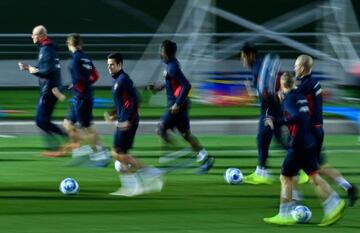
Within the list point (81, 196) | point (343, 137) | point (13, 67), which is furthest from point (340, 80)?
point (81, 196)

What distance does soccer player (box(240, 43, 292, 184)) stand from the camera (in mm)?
15750

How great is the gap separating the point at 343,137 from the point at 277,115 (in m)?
7.61

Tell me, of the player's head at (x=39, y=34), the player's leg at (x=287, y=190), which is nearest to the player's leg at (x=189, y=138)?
the player's head at (x=39, y=34)

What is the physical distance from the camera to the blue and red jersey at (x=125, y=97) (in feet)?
47.9

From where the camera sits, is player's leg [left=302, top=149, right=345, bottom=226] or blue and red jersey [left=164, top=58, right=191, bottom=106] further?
blue and red jersey [left=164, top=58, right=191, bottom=106]

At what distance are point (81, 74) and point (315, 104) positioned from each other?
5.39m

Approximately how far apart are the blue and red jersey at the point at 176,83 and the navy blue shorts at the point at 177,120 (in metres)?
0.24

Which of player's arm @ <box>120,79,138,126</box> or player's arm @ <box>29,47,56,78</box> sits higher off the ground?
player's arm @ <box>120,79,138,126</box>

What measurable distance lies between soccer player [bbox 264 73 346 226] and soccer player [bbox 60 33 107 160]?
616 centimetres

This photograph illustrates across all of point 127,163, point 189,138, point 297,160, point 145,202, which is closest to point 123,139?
point 127,163

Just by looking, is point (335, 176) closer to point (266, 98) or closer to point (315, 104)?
point (315, 104)

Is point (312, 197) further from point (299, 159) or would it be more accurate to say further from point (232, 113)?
point (232, 113)

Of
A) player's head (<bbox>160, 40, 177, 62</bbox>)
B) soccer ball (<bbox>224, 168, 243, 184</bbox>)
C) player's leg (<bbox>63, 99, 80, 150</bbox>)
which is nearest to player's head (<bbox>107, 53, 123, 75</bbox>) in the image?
player's head (<bbox>160, 40, 177, 62</bbox>)

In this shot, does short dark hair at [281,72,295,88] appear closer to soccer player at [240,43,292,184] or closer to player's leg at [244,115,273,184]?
soccer player at [240,43,292,184]
